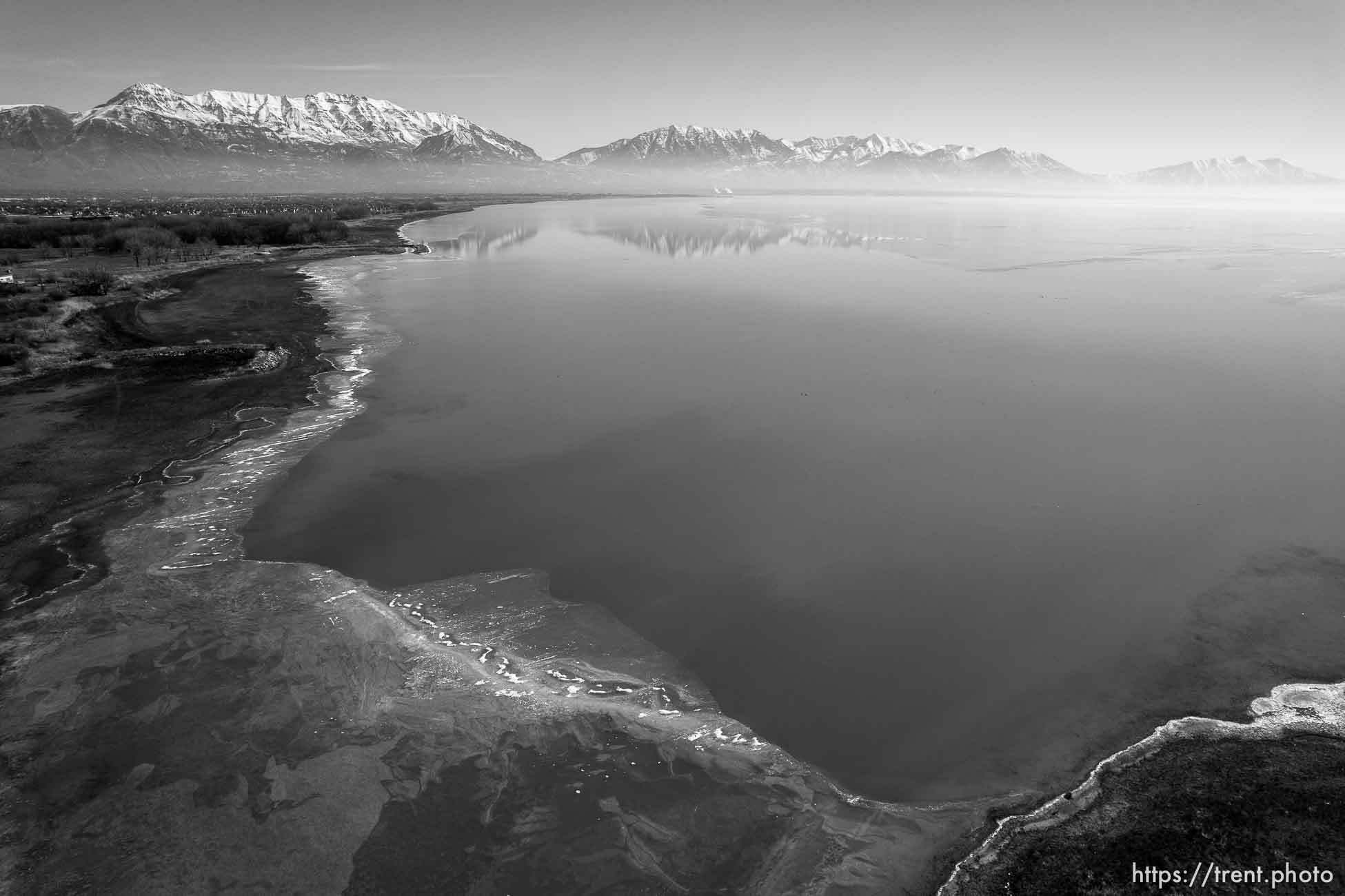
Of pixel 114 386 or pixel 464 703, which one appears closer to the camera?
pixel 464 703

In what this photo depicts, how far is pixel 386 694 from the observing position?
21.5 ft

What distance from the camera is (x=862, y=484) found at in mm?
11281

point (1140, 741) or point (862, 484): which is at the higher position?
point (862, 484)

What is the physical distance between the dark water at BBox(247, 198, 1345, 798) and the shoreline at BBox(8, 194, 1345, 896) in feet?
1.45

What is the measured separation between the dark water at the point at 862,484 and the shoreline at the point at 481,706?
1.45 feet

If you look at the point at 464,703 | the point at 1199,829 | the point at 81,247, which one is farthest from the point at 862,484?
the point at 81,247

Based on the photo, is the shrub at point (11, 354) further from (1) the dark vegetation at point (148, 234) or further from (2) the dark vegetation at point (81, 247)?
(1) the dark vegetation at point (148, 234)

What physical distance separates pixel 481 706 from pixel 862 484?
7336 mm

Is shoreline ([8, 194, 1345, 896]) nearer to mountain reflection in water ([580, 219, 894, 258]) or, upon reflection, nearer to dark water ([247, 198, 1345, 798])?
dark water ([247, 198, 1345, 798])

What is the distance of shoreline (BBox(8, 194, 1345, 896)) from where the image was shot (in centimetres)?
530

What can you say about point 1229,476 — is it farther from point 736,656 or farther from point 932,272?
point 932,272

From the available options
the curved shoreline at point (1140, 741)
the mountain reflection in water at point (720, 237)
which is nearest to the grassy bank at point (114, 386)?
the curved shoreline at point (1140, 741)

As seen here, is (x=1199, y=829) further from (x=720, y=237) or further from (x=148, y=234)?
(x=148, y=234)

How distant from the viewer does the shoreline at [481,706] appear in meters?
5.30
